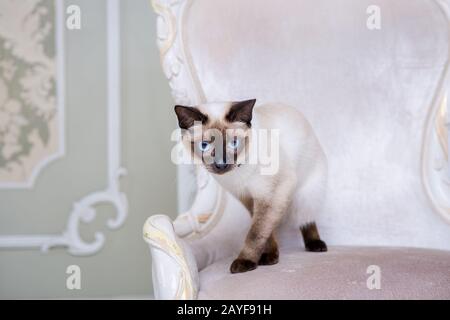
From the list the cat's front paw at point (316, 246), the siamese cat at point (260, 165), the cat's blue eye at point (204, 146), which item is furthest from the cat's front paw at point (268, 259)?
the cat's blue eye at point (204, 146)

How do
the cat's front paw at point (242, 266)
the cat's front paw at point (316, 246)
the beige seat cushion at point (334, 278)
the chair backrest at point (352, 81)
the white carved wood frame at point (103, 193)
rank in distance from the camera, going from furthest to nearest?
the white carved wood frame at point (103, 193) → the chair backrest at point (352, 81) → the cat's front paw at point (316, 246) → the cat's front paw at point (242, 266) → the beige seat cushion at point (334, 278)

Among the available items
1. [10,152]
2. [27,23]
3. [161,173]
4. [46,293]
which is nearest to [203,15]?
[161,173]

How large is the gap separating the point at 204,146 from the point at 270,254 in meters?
0.25

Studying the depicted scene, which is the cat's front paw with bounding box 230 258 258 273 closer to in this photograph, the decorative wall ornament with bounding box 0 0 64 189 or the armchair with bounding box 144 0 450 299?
the armchair with bounding box 144 0 450 299

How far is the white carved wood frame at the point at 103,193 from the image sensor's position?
1.64 metres

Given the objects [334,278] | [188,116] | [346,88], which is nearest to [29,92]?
[188,116]

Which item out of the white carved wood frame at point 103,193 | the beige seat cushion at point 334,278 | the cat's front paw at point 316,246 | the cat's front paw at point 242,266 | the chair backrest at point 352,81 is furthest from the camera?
the white carved wood frame at point 103,193

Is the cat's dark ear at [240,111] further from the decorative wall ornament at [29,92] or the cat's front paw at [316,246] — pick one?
the decorative wall ornament at [29,92]

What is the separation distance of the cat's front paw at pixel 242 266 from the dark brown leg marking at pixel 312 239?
21cm

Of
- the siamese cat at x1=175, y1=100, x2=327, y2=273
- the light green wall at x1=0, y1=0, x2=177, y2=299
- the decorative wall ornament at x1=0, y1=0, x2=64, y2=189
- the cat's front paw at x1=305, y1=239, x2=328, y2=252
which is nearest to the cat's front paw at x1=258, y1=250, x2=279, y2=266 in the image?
the siamese cat at x1=175, y1=100, x2=327, y2=273

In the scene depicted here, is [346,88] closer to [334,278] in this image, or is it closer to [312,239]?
[312,239]

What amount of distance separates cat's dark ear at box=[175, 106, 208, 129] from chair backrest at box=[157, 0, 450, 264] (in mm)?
231

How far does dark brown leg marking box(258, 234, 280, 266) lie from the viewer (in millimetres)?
921
